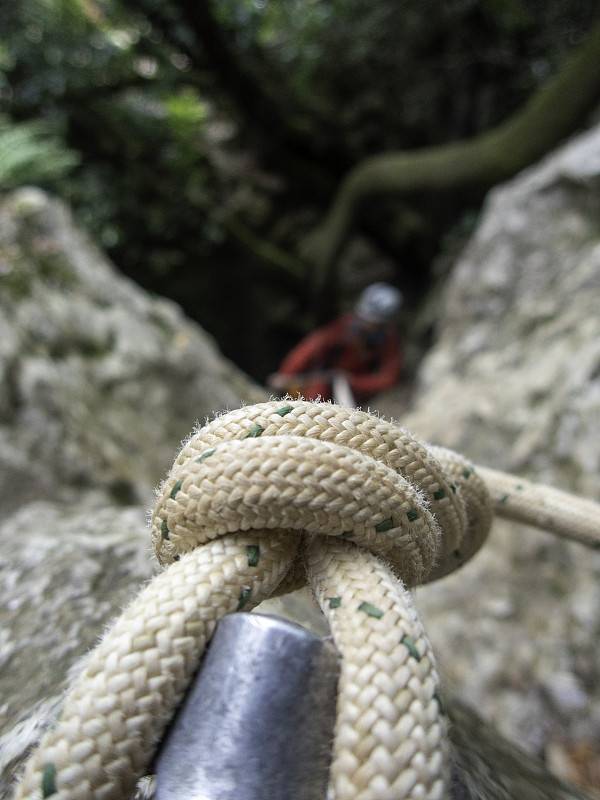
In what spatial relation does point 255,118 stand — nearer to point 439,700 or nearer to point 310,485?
point 310,485

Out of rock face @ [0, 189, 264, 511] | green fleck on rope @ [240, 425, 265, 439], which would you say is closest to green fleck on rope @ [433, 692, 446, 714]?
green fleck on rope @ [240, 425, 265, 439]

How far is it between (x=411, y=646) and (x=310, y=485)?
195 mm

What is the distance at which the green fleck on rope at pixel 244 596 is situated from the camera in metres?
0.57

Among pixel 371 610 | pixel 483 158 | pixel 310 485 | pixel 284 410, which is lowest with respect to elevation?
pixel 371 610

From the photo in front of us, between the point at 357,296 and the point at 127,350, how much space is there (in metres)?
4.36

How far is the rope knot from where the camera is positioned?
59cm

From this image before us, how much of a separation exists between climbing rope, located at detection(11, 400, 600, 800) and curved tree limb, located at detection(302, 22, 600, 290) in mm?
3696

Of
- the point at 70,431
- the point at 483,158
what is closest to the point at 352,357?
the point at 483,158

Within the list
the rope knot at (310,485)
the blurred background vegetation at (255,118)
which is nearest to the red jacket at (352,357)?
the blurred background vegetation at (255,118)

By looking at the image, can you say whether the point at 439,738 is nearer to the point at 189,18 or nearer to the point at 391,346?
the point at 391,346

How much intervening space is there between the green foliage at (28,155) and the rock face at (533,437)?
2708mm

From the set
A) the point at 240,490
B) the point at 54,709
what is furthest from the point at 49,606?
the point at 240,490

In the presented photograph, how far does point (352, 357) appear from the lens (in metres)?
4.38

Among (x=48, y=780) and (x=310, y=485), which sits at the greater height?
(x=310, y=485)
